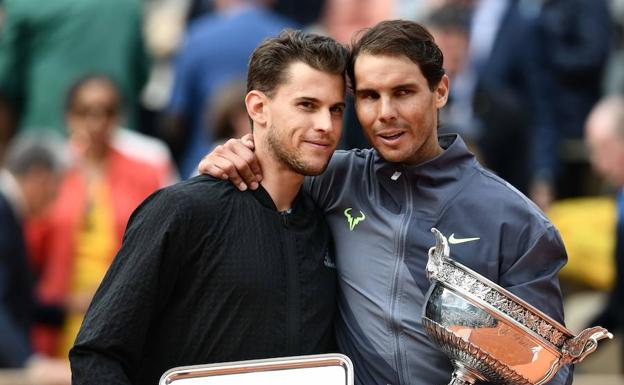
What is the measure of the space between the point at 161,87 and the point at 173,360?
5.11 metres

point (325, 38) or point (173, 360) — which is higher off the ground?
point (325, 38)

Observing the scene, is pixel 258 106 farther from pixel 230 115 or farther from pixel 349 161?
pixel 230 115

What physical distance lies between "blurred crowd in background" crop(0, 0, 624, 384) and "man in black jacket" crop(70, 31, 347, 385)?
2422mm

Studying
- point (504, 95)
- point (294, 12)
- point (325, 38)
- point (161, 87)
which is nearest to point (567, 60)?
point (504, 95)

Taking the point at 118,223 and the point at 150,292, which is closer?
the point at 150,292

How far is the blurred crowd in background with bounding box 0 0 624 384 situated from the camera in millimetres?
7234

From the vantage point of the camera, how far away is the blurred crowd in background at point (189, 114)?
7.23 m

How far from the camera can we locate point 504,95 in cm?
811

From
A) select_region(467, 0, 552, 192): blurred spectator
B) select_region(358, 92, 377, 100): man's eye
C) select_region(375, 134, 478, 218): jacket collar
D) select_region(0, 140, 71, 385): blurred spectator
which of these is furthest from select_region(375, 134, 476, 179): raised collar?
select_region(467, 0, 552, 192): blurred spectator

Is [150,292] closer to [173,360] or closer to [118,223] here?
[173,360]

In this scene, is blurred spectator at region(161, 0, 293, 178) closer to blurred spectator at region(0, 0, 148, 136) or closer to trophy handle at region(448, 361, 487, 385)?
blurred spectator at region(0, 0, 148, 136)

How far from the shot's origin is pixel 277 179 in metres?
4.64

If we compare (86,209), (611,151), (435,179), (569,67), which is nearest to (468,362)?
(435,179)

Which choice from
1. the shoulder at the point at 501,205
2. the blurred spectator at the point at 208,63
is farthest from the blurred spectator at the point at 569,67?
the shoulder at the point at 501,205
